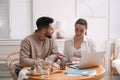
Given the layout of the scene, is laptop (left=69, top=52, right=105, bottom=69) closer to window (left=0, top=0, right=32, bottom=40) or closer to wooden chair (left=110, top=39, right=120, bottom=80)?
wooden chair (left=110, top=39, right=120, bottom=80)

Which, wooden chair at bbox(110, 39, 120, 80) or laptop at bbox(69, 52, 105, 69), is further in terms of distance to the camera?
wooden chair at bbox(110, 39, 120, 80)

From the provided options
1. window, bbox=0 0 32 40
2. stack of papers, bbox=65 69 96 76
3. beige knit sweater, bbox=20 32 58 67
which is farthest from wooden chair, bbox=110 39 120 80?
stack of papers, bbox=65 69 96 76

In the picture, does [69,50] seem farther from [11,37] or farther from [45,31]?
[11,37]

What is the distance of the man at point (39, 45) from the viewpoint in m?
2.57

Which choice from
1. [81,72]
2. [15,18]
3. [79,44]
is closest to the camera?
[81,72]

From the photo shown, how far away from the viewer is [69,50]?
3.08 meters

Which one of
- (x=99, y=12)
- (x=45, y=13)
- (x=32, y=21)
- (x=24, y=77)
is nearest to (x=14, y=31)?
(x=32, y=21)

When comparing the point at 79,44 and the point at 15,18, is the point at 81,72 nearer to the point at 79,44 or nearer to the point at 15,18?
the point at 79,44

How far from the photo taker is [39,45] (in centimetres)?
268

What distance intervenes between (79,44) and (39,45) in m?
0.66

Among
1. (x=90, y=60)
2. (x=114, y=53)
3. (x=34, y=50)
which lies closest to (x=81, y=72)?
(x=90, y=60)

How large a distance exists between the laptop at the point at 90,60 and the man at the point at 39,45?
437mm

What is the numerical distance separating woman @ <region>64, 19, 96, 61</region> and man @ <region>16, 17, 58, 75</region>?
1.28 feet

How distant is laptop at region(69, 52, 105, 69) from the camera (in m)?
2.27
